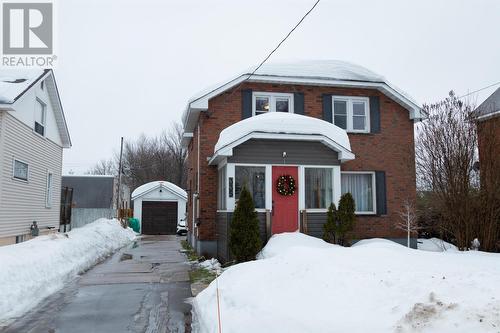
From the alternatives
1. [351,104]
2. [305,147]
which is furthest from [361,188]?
[305,147]

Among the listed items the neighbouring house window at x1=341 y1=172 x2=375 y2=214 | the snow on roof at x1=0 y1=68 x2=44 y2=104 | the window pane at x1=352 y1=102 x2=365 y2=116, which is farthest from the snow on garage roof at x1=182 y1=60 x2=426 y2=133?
the snow on roof at x1=0 y1=68 x2=44 y2=104

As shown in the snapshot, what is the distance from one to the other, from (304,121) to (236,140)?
2.31m

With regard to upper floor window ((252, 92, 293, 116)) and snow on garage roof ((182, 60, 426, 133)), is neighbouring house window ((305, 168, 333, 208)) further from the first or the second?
snow on garage roof ((182, 60, 426, 133))

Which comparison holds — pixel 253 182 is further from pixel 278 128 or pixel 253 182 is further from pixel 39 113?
pixel 39 113

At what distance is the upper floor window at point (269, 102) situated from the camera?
16.2 m

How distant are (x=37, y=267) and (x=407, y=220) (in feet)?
37.7

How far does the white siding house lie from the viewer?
14891 mm

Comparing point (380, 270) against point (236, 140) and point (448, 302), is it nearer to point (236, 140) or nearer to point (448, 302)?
point (448, 302)

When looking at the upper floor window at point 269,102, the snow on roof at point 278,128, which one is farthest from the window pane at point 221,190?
the upper floor window at point 269,102

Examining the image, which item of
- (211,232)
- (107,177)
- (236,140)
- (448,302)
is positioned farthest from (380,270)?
(107,177)

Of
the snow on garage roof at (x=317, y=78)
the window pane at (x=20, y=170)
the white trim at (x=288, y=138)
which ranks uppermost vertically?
the snow on garage roof at (x=317, y=78)

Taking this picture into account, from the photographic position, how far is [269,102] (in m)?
16.2

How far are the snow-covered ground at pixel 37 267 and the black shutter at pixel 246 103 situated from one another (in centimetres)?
736

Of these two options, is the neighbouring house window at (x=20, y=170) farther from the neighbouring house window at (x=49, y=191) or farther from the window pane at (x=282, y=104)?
the window pane at (x=282, y=104)
